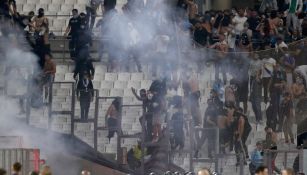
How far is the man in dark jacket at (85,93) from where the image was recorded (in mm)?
40656

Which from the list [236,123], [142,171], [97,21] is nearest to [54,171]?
[142,171]

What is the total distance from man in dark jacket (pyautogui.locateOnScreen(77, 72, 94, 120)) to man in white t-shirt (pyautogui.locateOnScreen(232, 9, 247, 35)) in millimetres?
4839

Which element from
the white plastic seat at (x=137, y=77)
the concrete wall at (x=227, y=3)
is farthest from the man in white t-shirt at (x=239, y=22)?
the concrete wall at (x=227, y=3)

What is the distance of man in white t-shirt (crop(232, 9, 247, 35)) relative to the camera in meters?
45.3

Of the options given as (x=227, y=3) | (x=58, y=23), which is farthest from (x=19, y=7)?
(x=227, y=3)

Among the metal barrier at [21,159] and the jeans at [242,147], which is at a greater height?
the jeans at [242,147]

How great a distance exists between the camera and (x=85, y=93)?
41.1m

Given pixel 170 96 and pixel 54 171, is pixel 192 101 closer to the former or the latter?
pixel 170 96

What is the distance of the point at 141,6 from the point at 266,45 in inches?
139

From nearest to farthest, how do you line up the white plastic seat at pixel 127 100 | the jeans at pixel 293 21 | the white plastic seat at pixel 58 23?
the white plastic seat at pixel 127 100, the jeans at pixel 293 21, the white plastic seat at pixel 58 23

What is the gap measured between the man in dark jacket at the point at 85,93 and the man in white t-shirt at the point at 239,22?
4.84m

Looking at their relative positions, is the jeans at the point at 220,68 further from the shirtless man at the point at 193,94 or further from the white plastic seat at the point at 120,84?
the white plastic seat at the point at 120,84

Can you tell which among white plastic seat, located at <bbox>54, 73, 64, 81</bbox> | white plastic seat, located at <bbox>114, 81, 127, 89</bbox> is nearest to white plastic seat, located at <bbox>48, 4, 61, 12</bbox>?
white plastic seat, located at <bbox>54, 73, 64, 81</bbox>

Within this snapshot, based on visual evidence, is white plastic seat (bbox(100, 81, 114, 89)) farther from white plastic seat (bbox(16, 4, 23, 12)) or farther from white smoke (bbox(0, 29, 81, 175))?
white plastic seat (bbox(16, 4, 23, 12))
